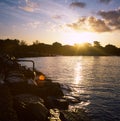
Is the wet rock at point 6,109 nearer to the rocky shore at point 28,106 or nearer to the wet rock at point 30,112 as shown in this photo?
the rocky shore at point 28,106

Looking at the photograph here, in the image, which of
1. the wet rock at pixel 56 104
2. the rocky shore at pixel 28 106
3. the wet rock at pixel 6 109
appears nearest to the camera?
the wet rock at pixel 6 109

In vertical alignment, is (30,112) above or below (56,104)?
above

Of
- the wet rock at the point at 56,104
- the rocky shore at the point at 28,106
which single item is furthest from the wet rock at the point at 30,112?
the wet rock at the point at 56,104

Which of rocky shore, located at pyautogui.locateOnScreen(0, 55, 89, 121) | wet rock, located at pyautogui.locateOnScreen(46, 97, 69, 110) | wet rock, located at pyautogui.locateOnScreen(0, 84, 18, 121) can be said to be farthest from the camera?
wet rock, located at pyautogui.locateOnScreen(46, 97, 69, 110)

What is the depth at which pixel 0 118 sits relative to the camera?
39.3 feet

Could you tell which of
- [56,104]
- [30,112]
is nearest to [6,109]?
[30,112]

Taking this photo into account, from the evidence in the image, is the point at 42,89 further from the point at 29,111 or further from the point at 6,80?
the point at 29,111

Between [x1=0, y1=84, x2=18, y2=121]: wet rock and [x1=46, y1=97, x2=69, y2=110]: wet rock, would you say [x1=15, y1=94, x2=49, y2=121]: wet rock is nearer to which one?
[x1=0, y1=84, x2=18, y2=121]: wet rock

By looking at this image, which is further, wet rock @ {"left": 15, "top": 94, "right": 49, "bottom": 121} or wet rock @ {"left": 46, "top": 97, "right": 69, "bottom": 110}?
wet rock @ {"left": 46, "top": 97, "right": 69, "bottom": 110}

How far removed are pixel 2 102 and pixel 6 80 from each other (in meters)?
8.39

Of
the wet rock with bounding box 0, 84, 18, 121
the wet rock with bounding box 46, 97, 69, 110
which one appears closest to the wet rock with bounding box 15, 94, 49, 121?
the wet rock with bounding box 0, 84, 18, 121

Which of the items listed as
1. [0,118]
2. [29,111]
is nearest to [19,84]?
[29,111]

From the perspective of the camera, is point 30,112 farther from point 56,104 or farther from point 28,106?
point 56,104

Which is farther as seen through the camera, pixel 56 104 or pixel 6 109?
pixel 56 104
